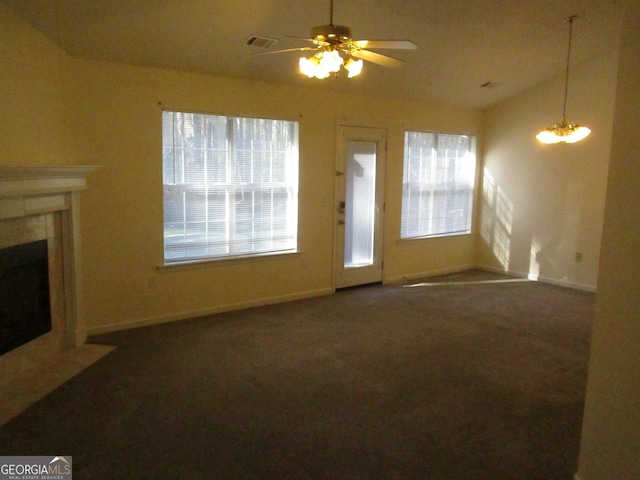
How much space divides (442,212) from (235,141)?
11.4 feet

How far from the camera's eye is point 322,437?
266 centimetres

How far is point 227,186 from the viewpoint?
4.80 m

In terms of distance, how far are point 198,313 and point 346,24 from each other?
3.05 metres

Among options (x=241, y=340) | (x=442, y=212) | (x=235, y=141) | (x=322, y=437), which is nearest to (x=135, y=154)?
(x=235, y=141)

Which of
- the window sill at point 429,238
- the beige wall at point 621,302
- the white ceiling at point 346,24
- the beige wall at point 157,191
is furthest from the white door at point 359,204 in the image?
the beige wall at point 621,302

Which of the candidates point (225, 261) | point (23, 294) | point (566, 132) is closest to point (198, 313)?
point (225, 261)

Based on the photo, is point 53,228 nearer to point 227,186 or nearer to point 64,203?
point 64,203

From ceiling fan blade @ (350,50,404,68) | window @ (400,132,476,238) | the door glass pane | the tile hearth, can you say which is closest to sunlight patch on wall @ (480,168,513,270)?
window @ (400,132,476,238)

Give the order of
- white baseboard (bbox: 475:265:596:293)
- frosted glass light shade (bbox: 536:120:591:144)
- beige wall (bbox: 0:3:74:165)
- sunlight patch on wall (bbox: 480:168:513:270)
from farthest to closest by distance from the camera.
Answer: sunlight patch on wall (bbox: 480:168:513:270), white baseboard (bbox: 475:265:596:293), frosted glass light shade (bbox: 536:120:591:144), beige wall (bbox: 0:3:74:165)

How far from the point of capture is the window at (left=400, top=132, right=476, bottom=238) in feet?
21.3

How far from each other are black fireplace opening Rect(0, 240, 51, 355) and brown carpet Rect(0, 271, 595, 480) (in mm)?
495

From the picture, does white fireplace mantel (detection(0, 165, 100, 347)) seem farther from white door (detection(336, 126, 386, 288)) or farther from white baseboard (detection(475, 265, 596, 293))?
white baseboard (detection(475, 265, 596, 293))

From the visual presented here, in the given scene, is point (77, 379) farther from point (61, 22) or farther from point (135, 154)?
point (61, 22)

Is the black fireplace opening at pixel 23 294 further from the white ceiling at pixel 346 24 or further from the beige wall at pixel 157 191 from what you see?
the white ceiling at pixel 346 24
